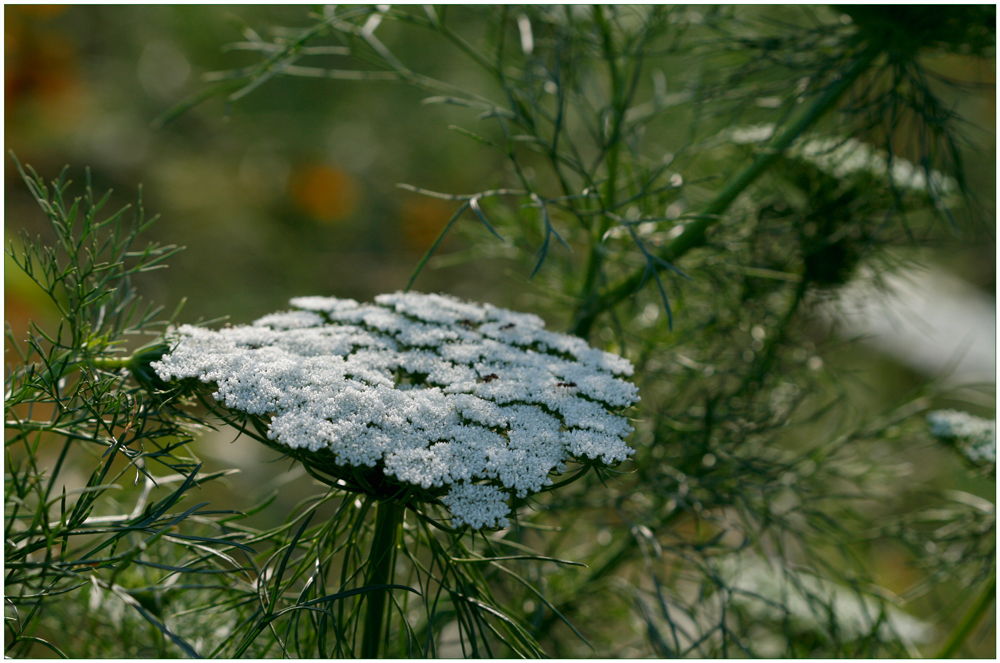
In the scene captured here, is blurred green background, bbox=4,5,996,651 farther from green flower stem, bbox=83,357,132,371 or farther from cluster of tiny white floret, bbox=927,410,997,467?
green flower stem, bbox=83,357,132,371

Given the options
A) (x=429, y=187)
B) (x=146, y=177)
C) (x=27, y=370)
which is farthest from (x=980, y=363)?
(x=146, y=177)

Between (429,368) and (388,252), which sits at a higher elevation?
(388,252)

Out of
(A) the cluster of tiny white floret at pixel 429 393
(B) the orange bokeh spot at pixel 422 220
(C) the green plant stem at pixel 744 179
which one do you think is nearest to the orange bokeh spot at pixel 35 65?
(B) the orange bokeh spot at pixel 422 220

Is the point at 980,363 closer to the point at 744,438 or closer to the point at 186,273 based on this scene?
the point at 744,438

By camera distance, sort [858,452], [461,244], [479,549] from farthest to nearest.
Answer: [461,244] → [858,452] → [479,549]

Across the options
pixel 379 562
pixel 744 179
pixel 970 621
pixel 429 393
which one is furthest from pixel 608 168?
pixel 970 621

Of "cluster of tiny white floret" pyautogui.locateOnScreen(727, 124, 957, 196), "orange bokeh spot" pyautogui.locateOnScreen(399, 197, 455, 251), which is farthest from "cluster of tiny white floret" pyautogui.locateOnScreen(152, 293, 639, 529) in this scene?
"orange bokeh spot" pyautogui.locateOnScreen(399, 197, 455, 251)
